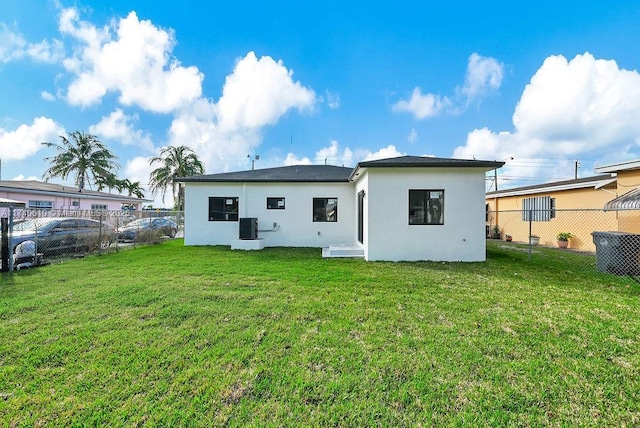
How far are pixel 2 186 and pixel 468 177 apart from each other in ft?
73.3

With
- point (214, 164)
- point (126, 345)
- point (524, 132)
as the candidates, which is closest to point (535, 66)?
point (524, 132)

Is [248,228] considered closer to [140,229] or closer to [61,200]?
[140,229]

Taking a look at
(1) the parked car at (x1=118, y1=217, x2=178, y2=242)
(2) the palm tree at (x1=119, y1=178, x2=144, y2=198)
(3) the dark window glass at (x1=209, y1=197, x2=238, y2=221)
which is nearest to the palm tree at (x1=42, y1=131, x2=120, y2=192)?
(2) the palm tree at (x1=119, y1=178, x2=144, y2=198)

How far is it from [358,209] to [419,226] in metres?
2.72

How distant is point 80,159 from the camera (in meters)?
21.5

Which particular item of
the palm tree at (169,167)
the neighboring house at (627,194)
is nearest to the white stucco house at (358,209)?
the neighboring house at (627,194)

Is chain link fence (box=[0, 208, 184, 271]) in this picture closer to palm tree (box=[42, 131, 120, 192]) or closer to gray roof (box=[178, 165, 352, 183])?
gray roof (box=[178, 165, 352, 183])

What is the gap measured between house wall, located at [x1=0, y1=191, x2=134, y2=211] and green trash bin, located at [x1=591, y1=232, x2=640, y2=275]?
24768 mm

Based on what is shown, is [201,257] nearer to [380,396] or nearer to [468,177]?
[380,396]

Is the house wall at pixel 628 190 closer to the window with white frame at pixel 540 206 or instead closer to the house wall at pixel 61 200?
the window with white frame at pixel 540 206

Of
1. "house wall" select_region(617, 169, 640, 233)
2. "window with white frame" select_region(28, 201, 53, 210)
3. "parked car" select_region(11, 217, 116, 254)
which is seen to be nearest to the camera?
"house wall" select_region(617, 169, 640, 233)

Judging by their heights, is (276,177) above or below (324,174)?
below

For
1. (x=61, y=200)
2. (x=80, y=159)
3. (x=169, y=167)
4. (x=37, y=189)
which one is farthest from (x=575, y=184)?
(x=80, y=159)

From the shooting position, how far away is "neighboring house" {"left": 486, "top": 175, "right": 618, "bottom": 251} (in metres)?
10.4
